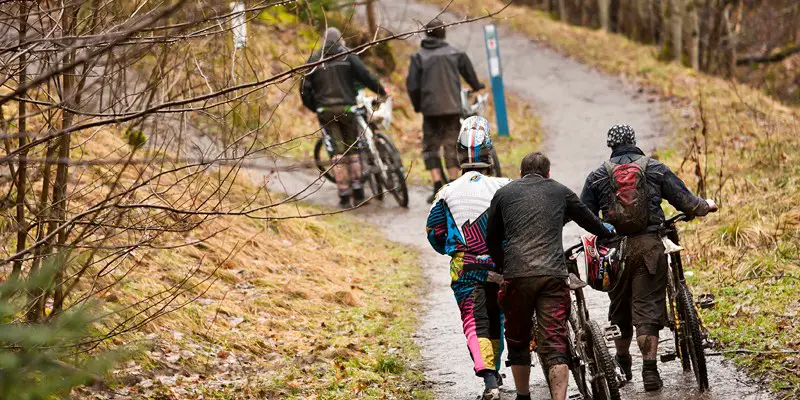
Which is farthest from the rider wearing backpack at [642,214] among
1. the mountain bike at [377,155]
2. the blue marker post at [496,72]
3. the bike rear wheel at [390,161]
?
the blue marker post at [496,72]

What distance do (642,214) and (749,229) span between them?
4.30 m

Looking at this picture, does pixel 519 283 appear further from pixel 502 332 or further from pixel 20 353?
pixel 20 353

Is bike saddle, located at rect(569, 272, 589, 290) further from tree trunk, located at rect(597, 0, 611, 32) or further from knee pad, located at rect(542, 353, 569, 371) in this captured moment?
tree trunk, located at rect(597, 0, 611, 32)

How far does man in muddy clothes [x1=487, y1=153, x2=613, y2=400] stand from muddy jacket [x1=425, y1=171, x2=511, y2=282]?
359 millimetres

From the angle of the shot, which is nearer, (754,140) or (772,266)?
(772,266)

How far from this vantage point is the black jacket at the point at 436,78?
1363cm

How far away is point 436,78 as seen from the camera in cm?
1370

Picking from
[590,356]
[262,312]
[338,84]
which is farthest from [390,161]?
[590,356]

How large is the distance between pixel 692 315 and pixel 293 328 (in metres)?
3.77

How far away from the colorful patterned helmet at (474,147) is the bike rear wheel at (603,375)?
1471 millimetres

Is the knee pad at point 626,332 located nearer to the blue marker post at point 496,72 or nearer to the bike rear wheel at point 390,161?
the bike rear wheel at point 390,161

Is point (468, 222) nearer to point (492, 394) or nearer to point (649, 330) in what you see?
point (492, 394)

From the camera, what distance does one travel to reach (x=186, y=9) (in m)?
8.47

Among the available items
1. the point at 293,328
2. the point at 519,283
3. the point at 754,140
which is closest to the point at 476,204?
the point at 519,283
